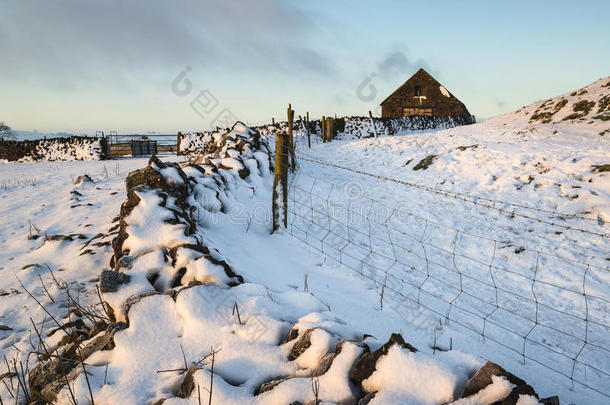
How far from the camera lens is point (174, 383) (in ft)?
5.97

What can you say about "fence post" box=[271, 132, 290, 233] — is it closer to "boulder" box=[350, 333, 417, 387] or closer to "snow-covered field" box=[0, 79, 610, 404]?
"snow-covered field" box=[0, 79, 610, 404]

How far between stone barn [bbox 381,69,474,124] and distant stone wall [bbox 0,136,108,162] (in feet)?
84.2

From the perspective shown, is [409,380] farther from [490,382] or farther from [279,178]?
[279,178]

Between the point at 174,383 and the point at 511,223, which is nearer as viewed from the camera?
the point at 174,383

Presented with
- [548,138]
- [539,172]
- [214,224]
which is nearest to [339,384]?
[214,224]

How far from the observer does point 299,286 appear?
337 cm

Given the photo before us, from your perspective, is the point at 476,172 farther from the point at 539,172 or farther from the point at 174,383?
the point at 174,383

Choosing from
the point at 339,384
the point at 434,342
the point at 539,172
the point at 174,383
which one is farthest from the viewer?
the point at 539,172

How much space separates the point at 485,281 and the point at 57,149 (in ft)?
66.6

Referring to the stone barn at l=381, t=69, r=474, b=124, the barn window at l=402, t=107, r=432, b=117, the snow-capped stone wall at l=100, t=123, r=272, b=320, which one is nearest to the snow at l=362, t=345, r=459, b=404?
the snow-capped stone wall at l=100, t=123, r=272, b=320

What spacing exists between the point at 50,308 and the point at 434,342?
11.2ft

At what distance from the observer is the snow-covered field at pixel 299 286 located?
1.78 meters

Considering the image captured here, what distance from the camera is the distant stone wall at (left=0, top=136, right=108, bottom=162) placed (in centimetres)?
1587

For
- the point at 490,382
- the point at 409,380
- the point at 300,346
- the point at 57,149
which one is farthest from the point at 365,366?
the point at 57,149
